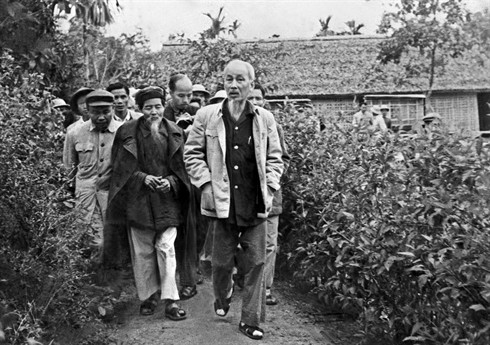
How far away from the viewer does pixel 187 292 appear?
6.79m

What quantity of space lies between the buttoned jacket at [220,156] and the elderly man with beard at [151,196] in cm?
64

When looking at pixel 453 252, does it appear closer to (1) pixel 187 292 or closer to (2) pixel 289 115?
(1) pixel 187 292

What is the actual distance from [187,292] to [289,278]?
1.69 meters

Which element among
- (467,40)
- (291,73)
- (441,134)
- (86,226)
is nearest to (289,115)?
(86,226)

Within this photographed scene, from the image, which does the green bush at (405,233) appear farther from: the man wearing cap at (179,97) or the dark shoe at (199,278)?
the man wearing cap at (179,97)

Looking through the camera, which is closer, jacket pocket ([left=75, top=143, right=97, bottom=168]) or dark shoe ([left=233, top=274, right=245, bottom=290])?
jacket pocket ([left=75, top=143, right=97, bottom=168])

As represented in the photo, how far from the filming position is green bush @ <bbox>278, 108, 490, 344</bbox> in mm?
3951

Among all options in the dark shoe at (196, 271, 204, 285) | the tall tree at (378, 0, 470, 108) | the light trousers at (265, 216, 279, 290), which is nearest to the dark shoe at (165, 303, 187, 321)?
the light trousers at (265, 216, 279, 290)

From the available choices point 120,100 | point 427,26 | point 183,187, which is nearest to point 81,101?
point 120,100

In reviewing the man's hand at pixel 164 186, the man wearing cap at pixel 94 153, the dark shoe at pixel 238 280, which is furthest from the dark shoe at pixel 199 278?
the man's hand at pixel 164 186

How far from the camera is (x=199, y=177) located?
5.65m

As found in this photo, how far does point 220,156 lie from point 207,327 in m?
1.33

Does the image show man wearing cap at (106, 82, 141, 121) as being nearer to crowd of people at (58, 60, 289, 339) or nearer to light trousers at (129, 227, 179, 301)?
crowd of people at (58, 60, 289, 339)

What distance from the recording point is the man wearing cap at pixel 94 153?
6750 millimetres
